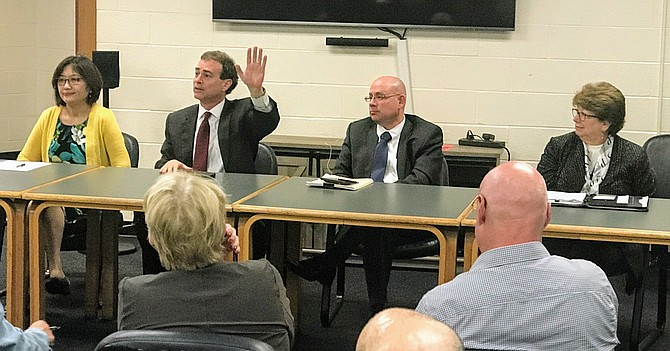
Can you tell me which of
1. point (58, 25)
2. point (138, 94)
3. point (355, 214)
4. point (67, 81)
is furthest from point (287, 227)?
point (58, 25)

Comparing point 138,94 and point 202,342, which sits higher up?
point 138,94

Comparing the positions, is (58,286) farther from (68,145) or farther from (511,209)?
(511,209)

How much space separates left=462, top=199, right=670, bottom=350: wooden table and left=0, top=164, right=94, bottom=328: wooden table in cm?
167

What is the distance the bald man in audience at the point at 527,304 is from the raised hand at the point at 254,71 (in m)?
2.30

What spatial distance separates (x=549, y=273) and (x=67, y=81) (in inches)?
121

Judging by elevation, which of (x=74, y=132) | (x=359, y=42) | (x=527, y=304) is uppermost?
(x=359, y=42)

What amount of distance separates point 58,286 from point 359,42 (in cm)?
217

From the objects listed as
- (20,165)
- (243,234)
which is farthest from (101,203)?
(20,165)

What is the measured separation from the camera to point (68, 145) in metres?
4.82

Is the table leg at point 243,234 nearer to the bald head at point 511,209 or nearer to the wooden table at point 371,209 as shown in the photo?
the wooden table at point 371,209

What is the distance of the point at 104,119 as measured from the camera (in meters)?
4.78

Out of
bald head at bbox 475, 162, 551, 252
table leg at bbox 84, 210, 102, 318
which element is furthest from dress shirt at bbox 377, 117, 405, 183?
bald head at bbox 475, 162, 551, 252

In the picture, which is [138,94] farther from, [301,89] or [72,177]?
[72,177]

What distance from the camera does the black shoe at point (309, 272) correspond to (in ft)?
14.4
